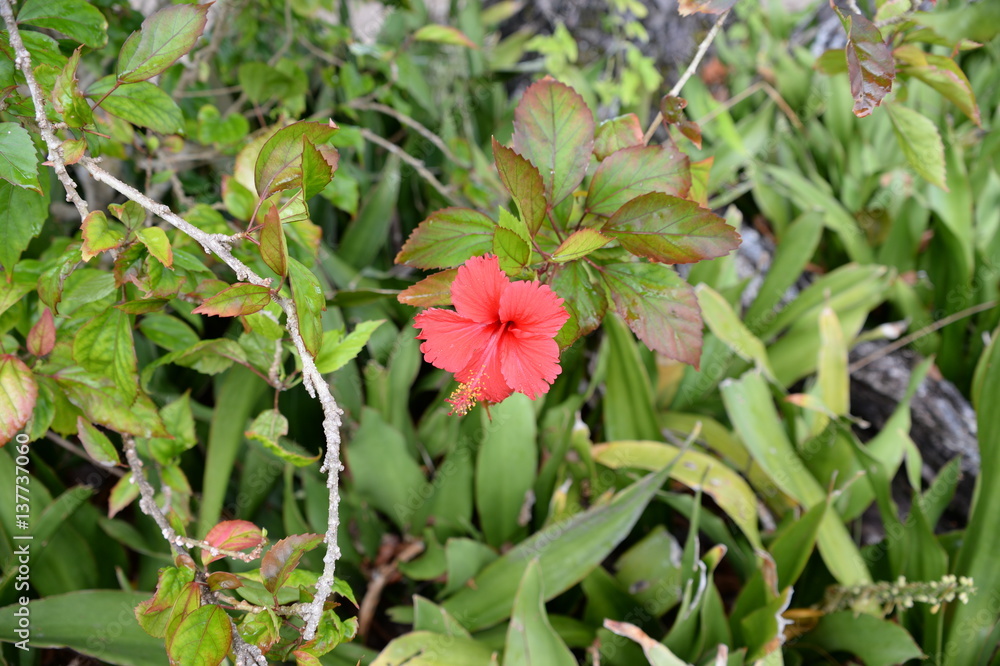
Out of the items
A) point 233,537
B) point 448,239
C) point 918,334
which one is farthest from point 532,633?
point 918,334

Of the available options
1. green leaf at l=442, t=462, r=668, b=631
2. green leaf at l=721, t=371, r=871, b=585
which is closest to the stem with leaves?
green leaf at l=442, t=462, r=668, b=631

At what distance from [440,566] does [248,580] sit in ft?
1.52

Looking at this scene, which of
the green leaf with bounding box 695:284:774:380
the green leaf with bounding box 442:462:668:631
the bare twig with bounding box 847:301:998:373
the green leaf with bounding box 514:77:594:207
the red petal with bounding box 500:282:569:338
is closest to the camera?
the red petal with bounding box 500:282:569:338

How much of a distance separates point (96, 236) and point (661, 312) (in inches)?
17.7

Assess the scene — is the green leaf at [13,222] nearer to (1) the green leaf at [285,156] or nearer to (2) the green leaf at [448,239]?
(1) the green leaf at [285,156]

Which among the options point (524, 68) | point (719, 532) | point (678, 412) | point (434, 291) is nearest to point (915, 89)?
point (524, 68)

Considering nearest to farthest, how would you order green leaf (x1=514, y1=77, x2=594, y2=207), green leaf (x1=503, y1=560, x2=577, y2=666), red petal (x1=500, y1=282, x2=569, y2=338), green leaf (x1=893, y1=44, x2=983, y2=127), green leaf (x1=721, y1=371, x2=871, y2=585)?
red petal (x1=500, y1=282, x2=569, y2=338) < green leaf (x1=514, y1=77, x2=594, y2=207) < green leaf (x1=893, y1=44, x2=983, y2=127) < green leaf (x1=503, y1=560, x2=577, y2=666) < green leaf (x1=721, y1=371, x2=871, y2=585)

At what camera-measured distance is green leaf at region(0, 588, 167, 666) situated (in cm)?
80

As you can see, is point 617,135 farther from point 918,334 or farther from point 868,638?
point 918,334

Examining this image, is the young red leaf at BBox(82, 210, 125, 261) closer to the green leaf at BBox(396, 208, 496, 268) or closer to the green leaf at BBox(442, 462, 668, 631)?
the green leaf at BBox(396, 208, 496, 268)

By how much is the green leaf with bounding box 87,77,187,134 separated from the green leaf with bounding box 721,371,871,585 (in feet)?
2.89

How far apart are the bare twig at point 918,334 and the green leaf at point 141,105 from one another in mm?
1325

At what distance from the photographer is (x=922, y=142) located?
26.6 inches

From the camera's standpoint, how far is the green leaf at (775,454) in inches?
39.7
